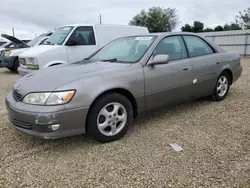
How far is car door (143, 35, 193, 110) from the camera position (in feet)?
11.2

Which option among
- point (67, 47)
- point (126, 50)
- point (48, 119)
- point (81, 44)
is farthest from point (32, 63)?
point (48, 119)

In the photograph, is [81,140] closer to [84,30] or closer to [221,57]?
[221,57]

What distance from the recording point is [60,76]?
3039mm

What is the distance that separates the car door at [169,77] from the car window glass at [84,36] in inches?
147

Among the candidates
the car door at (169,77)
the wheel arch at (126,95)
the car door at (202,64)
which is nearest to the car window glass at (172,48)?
the car door at (169,77)

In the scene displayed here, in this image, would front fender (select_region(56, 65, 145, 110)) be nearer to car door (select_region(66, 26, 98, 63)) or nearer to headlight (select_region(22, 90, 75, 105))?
headlight (select_region(22, 90, 75, 105))

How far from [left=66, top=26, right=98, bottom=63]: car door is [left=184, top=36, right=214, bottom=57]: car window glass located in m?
3.59

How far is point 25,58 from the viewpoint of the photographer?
265 inches

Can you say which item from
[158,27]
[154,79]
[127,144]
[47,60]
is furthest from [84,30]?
[158,27]

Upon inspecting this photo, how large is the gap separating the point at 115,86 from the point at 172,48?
4.68 ft

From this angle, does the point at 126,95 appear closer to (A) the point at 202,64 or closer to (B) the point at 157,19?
(A) the point at 202,64

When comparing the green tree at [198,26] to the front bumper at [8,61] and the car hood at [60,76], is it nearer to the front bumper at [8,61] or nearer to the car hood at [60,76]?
the front bumper at [8,61]

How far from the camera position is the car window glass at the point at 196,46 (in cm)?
418

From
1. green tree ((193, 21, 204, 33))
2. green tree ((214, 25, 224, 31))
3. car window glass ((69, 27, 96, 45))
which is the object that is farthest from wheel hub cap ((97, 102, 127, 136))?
green tree ((193, 21, 204, 33))
